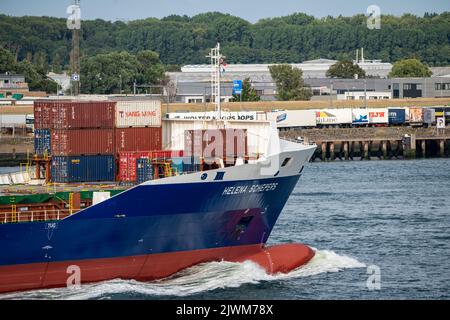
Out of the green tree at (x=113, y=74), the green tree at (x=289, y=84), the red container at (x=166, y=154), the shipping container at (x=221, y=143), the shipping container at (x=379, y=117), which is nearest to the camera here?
the shipping container at (x=221, y=143)

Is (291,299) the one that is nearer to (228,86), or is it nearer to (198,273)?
(198,273)

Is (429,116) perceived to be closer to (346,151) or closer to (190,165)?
(346,151)

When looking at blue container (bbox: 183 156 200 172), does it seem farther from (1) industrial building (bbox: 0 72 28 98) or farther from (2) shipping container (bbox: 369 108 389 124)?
(1) industrial building (bbox: 0 72 28 98)

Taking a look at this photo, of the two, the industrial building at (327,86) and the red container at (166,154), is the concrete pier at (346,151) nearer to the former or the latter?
the industrial building at (327,86)

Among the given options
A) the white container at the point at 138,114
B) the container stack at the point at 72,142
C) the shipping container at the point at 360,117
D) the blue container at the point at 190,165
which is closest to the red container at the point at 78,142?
the container stack at the point at 72,142

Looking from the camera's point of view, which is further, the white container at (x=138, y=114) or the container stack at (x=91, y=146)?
the white container at (x=138, y=114)

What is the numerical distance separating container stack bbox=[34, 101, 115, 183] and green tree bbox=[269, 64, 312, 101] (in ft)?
333

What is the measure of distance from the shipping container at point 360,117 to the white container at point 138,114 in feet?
209

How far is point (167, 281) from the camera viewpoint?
44031mm

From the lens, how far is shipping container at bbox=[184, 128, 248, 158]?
47.2 m

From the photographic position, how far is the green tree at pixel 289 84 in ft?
492

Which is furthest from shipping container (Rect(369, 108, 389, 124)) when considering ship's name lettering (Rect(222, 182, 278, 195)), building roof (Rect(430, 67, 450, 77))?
ship's name lettering (Rect(222, 182, 278, 195))

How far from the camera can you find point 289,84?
15438 cm
